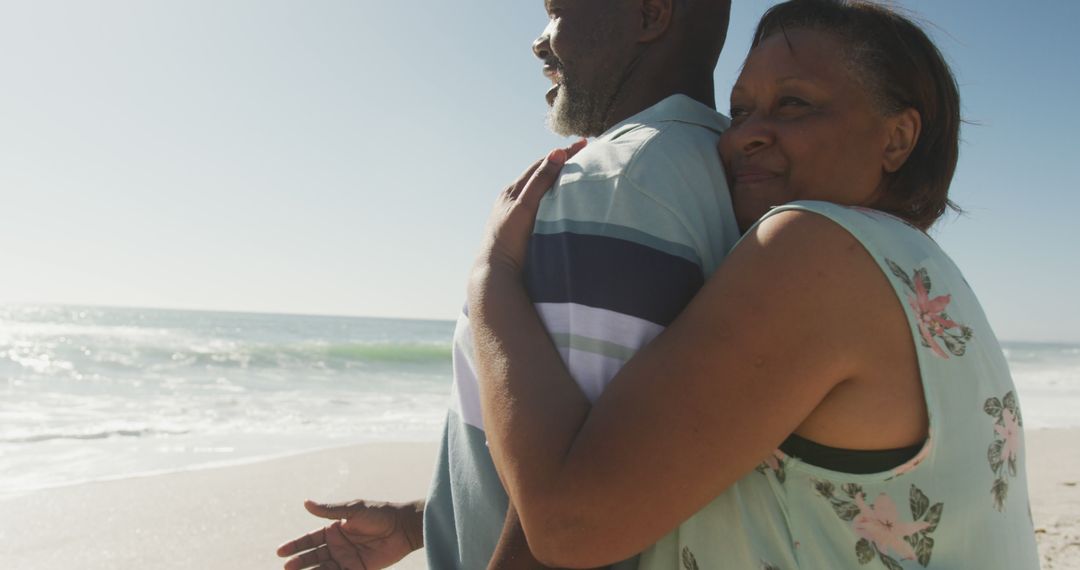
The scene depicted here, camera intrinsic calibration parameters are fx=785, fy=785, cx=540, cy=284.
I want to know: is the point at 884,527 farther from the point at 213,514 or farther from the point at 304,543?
the point at 213,514

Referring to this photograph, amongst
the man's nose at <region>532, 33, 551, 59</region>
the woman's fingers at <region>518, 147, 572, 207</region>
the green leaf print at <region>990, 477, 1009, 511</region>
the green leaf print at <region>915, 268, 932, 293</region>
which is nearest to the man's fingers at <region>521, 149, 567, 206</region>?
the woman's fingers at <region>518, 147, 572, 207</region>

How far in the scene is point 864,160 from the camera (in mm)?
1428

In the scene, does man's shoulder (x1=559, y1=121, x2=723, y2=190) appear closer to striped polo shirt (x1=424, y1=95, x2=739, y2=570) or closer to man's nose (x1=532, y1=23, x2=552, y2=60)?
striped polo shirt (x1=424, y1=95, x2=739, y2=570)

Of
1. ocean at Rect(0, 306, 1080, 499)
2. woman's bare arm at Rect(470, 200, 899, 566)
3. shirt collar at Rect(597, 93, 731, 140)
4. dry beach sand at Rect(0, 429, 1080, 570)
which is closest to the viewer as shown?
woman's bare arm at Rect(470, 200, 899, 566)

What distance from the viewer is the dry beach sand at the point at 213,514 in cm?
390

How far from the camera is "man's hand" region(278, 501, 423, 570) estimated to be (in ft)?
6.43

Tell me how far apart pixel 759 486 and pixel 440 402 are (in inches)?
419

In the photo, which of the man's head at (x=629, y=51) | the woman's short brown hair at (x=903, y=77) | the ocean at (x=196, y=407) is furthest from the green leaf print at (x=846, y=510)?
the ocean at (x=196, y=407)

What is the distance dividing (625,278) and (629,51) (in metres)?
0.85

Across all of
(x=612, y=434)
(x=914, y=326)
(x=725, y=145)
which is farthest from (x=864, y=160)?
(x=612, y=434)

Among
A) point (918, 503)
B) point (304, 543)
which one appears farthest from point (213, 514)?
point (918, 503)

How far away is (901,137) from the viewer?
1.45m

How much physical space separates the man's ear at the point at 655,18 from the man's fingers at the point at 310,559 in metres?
1.49

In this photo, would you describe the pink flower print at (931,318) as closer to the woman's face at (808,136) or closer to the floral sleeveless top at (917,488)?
the floral sleeveless top at (917,488)
